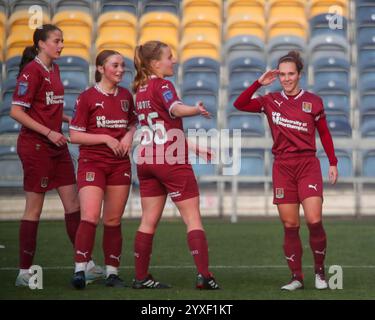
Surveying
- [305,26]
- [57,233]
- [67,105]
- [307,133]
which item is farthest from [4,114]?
[307,133]

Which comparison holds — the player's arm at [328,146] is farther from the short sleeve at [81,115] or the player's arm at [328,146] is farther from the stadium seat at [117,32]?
the stadium seat at [117,32]

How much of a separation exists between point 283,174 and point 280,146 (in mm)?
196

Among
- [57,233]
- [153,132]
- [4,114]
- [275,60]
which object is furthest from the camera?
[275,60]

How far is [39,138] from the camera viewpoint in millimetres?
8328

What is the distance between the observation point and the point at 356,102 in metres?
15.3

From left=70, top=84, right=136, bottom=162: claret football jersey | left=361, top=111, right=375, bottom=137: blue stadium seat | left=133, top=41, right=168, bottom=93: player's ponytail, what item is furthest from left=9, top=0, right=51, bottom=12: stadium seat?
left=133, top=41, right=168, bottom=93: player's ponytail

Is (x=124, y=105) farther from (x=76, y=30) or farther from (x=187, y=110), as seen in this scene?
Answer: (x=76, y=30)

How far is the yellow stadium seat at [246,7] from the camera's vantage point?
16.4 meters

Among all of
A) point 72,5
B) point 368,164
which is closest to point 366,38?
point 368,164

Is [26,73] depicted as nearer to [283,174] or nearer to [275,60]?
[283,174]

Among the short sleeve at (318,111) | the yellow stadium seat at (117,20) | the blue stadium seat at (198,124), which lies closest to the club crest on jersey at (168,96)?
the short sleeve at (318,111)

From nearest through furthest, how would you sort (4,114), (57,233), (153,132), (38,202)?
1. (153,132)
2. (38,202)
3. (57,233)
4. (4,114)

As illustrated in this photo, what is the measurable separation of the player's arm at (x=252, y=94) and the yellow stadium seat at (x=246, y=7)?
8.31 metres

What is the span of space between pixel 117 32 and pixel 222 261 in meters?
6.73
